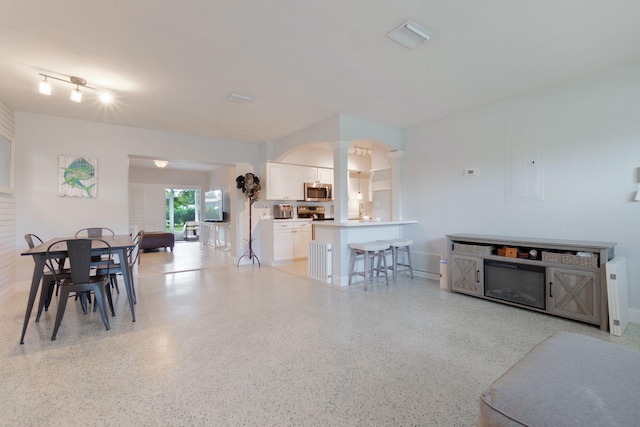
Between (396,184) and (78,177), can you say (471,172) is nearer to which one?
(396,184)

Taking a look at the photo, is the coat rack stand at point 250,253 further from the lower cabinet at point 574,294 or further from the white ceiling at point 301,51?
the lower cabinet at point 574,294

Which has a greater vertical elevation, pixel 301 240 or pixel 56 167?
pixel 56 167

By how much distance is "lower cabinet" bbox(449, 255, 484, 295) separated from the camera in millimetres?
3748

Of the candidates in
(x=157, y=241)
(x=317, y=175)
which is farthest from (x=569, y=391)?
(x=157, y=241)

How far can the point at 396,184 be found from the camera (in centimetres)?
534

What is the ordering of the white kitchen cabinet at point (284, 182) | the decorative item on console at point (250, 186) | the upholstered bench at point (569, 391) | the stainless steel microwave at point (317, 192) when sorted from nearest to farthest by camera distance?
the upholstered bench at point (569, 391)
the decorative item on console at point (250, 186)
the white kitchen cabinet at point (284, 182)
the stainless steel microwave at point (317, 192)

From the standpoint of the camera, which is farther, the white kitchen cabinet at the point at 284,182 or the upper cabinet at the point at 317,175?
the upper cabinet at the point at 317,175

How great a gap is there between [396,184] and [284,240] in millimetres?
2552

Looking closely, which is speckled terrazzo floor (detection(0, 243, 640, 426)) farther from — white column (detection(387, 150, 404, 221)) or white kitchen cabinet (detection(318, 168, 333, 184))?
white kitchen cabinet (detection(318, 168, 333, 184))

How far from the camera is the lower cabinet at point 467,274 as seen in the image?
12.3ft

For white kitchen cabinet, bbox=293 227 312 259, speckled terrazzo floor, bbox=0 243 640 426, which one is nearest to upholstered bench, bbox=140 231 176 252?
white kitchen cabinet, bbox=293 227 312 259

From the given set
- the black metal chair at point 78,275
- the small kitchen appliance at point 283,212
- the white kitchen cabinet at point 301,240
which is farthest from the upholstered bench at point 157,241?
the black metal chair at point 78,275

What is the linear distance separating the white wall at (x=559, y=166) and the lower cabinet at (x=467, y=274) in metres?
0.64

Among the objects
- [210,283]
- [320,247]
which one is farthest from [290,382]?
[210,283]
